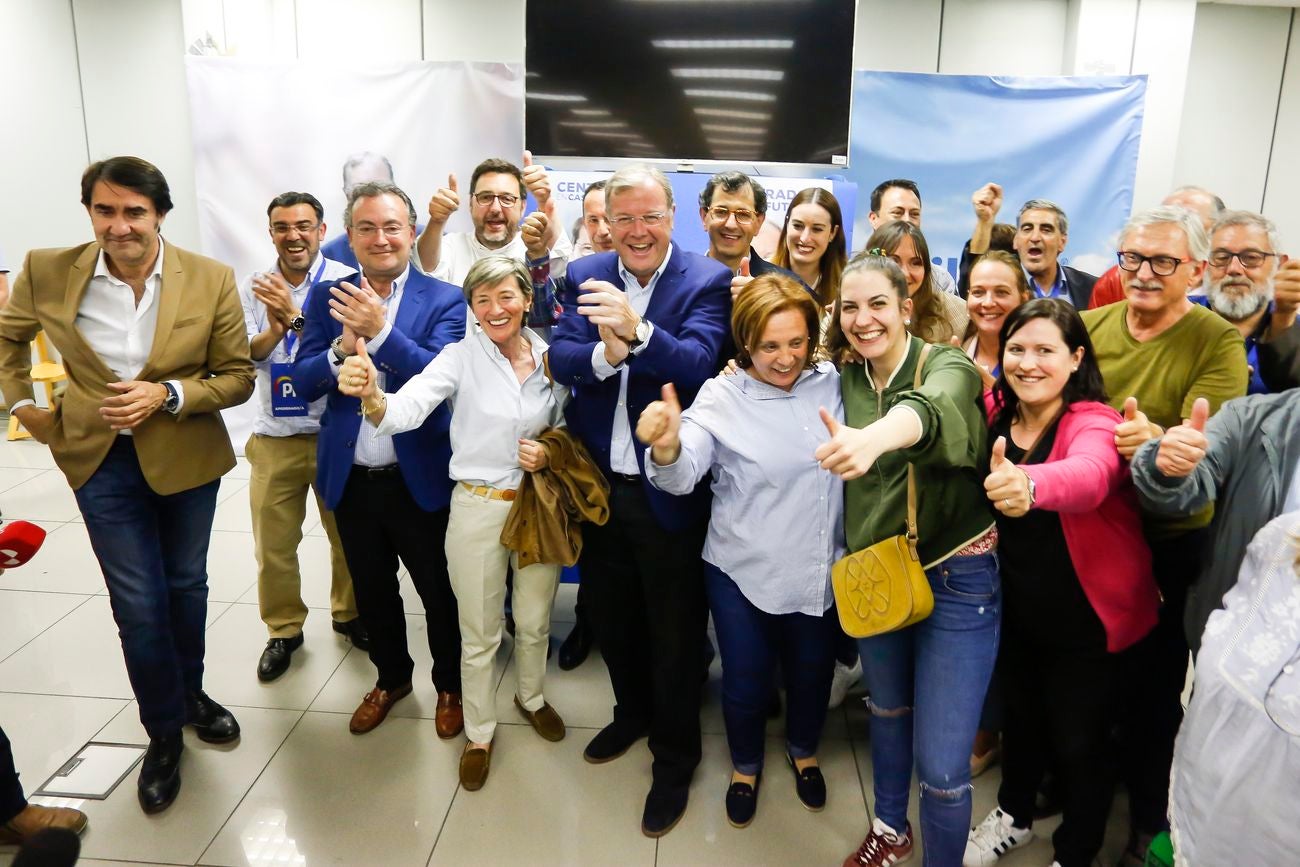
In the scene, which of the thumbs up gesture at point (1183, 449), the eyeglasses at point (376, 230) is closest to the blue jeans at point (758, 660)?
the thumbs up gesture at point (1183, 449)

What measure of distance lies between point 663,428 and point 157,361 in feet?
5.04

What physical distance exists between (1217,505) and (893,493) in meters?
0.69

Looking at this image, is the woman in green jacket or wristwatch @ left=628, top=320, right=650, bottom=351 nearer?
the woman in green jacket

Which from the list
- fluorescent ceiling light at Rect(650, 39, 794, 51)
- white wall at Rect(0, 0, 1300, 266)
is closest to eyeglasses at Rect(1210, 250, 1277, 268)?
fluorescent ceiling light at Rect(650, 39, 794, 51)

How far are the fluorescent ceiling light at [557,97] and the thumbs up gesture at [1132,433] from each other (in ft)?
13.5

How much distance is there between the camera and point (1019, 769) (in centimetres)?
228

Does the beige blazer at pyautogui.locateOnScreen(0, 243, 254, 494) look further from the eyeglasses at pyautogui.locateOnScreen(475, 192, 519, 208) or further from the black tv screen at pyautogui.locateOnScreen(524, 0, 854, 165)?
the black tv screen at pyautogui.locateOnScreen(524, 0, 854, 165)

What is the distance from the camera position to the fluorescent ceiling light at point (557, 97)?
5086 millimetres

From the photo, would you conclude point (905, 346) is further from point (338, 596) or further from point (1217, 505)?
point (338, 596)

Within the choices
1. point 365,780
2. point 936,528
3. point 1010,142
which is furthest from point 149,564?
point 1010,142

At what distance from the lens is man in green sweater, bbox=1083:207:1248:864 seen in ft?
6.78

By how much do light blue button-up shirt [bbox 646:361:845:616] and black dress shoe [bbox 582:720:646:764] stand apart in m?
0.86

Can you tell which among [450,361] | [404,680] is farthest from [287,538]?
[450,361]

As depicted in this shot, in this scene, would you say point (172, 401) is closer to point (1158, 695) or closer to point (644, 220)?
point (644, 220)
